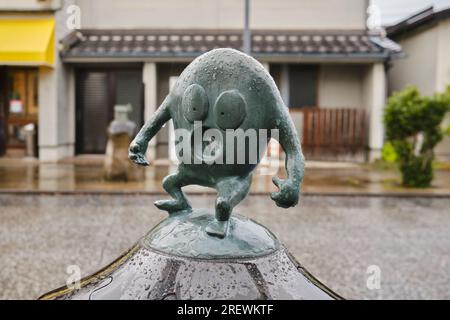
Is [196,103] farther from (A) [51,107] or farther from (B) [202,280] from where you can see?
(A) [51,107]

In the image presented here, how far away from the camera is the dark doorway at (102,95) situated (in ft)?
53.4

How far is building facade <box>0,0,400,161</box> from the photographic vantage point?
48.8 ft

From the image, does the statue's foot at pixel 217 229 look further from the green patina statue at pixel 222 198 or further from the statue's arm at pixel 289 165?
the statue's arm at pixel 289 165

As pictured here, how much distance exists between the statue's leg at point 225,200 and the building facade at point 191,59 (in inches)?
528

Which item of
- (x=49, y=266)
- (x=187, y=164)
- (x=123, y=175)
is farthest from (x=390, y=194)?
(x=187, y=164)

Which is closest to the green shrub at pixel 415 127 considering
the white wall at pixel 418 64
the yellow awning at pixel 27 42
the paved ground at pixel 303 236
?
the paved ground at pixel 303 236

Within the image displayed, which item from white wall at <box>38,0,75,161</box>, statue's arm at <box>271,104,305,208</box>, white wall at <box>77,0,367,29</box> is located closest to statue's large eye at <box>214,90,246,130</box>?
statue's arm at <box>271,104,305,208</box>

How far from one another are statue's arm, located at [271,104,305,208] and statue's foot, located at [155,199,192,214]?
0.32 metres

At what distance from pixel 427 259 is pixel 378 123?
10104mm

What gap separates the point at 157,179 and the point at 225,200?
10.1 meters

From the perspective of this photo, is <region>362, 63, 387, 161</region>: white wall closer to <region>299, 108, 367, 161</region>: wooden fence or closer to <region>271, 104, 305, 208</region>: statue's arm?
<region>299, 108, 367, 161</region>: wooden fence

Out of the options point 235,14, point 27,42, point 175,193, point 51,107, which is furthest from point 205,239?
point 235,14

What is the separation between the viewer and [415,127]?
413 inches
